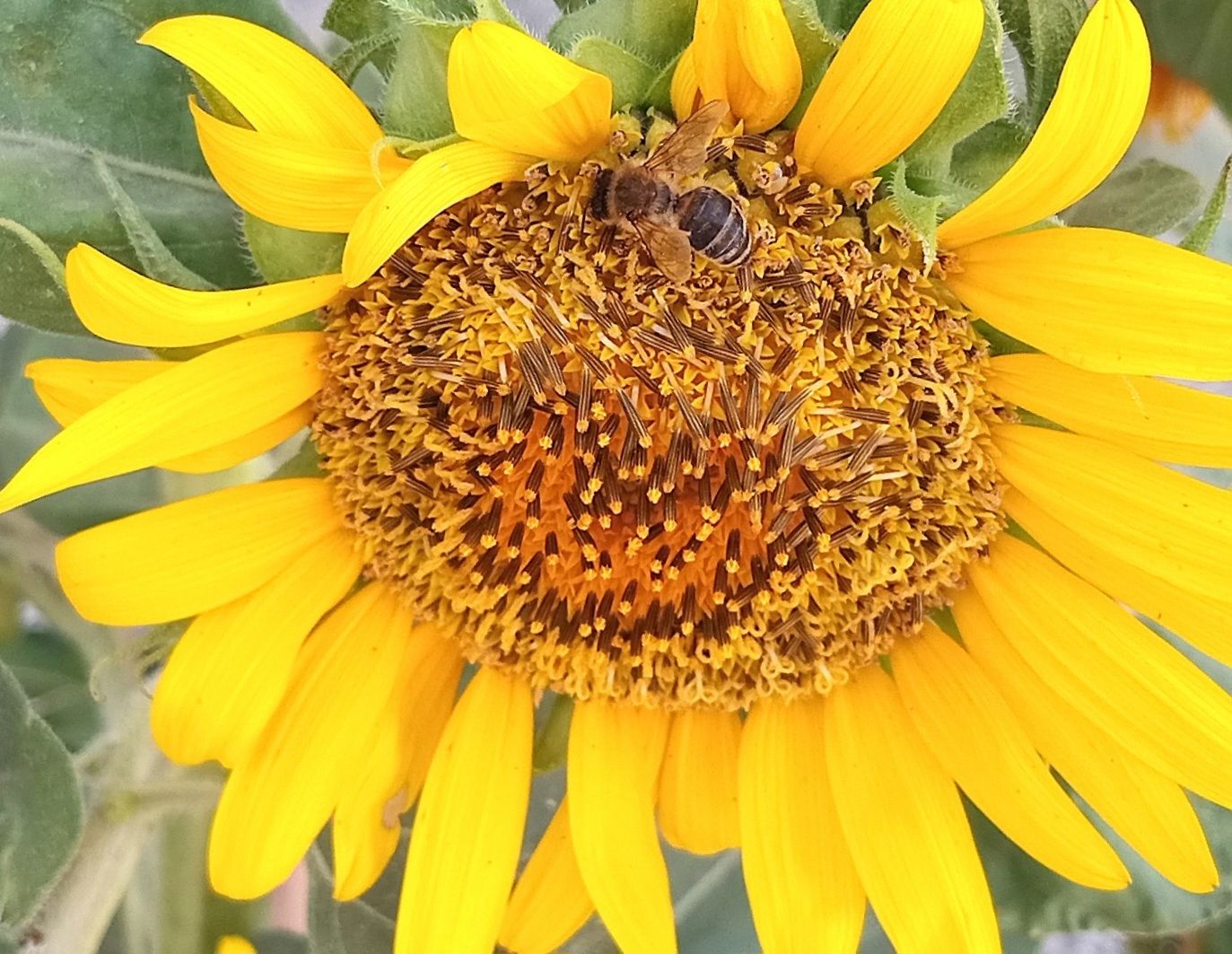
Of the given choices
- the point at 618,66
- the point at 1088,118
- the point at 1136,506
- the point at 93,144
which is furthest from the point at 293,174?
the point at 1136,506

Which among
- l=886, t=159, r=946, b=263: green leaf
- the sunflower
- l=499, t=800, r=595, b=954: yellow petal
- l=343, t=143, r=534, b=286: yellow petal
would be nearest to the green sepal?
the sunflower

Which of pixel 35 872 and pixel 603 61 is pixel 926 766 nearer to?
pixel 603 61

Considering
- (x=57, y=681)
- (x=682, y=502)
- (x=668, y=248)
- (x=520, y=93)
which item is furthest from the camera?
(x=57, y=681)

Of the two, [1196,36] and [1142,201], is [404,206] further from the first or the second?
[1196,36]

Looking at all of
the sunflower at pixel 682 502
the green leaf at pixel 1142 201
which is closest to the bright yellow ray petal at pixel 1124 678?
the sunflower at pixel 682 502

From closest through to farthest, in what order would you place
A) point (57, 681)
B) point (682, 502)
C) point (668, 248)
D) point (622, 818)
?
1. point (668, 248)
2. point (682, 502)
3. point (622, 818)
4. point (57, 681)

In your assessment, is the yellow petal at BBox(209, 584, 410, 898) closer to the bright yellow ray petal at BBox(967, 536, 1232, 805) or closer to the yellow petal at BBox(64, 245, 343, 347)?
the yellow petal at BBox(64, 245, 343, 347)

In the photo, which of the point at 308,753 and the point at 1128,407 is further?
the point at 308,753

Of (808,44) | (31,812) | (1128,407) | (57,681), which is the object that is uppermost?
(808,44)
